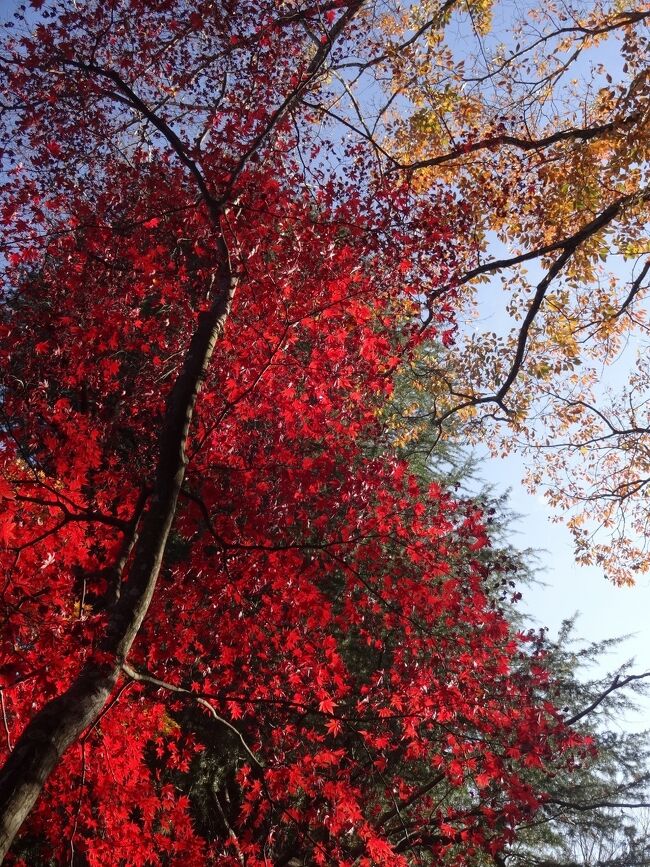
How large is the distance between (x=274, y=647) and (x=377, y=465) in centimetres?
376

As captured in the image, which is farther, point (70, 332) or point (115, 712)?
point (70, 332)

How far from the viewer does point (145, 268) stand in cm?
1260

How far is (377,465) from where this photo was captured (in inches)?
432

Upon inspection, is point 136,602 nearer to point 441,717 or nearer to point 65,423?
point 441,717

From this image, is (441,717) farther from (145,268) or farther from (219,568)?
(145,268)

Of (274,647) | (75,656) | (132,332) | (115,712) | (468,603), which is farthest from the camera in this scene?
(132,332)

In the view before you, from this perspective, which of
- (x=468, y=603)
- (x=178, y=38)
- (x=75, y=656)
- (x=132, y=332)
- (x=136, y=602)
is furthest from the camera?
(x=132, y=332)

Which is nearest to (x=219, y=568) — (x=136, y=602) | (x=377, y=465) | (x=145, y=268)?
(x=377, y=465)

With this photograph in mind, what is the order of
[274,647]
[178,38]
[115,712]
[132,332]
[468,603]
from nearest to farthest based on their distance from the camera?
[115,712] < [178,38] < [274,647] < [468,603] < [132,332]

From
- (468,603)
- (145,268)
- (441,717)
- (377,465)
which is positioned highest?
(145,268)

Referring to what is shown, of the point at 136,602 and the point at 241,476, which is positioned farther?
the point at 241,476

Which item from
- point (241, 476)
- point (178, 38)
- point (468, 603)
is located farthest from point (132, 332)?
point (468, 603)

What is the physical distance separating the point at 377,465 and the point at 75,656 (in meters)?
6.11

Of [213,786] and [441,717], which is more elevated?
[441,717]
